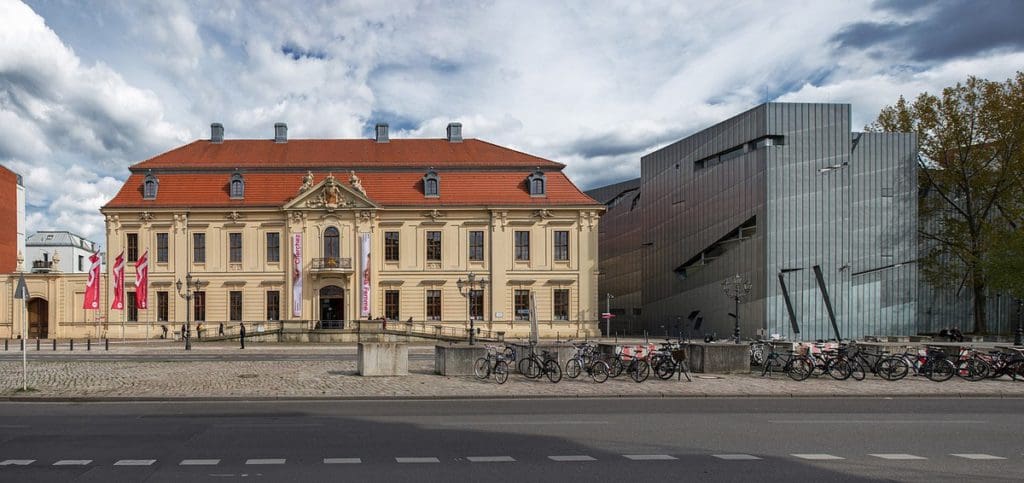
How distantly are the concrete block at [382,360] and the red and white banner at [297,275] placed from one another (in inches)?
1163

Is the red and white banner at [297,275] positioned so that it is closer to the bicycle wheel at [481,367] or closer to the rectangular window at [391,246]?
the rectangular window at [391,246]

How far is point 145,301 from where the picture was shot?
43938 mm

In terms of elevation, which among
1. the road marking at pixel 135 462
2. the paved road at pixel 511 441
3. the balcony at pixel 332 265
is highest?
the balcony at pixel 332 265

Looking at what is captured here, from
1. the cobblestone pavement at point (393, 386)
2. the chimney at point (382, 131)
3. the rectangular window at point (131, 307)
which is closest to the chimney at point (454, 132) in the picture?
the chimney at point (382, 131)

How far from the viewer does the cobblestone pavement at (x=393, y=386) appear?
54.5 feet

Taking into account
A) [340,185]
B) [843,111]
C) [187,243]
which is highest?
[843,111]

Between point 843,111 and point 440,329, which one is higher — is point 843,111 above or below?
above

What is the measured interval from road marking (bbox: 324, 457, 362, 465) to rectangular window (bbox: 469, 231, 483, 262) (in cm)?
4026

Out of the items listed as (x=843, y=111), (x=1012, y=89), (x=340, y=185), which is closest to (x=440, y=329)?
(x=340, y=185)

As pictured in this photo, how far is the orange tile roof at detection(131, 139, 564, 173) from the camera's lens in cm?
4962

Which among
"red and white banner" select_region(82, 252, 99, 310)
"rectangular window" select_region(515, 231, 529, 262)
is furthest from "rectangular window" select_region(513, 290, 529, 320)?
"red and white banner" select_region(82, 252, 99, 310)

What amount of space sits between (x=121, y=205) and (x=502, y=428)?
45.5m

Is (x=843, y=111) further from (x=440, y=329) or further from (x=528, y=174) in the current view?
(x=440, y=329)

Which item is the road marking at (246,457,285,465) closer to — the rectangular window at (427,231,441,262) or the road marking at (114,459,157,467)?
the road marking at (114,459,157,467)
